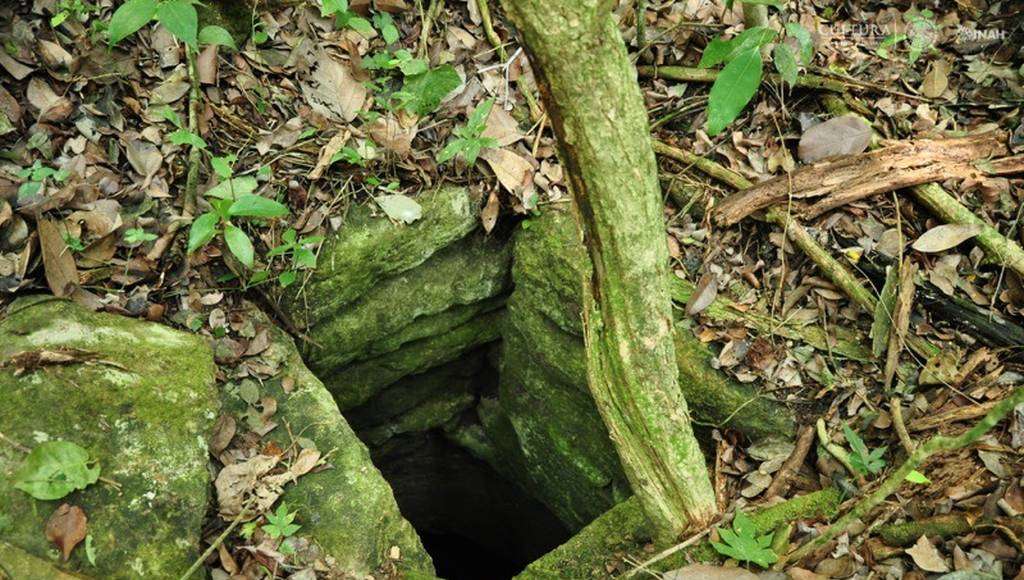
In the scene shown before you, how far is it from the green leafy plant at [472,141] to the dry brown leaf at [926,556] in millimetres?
2242

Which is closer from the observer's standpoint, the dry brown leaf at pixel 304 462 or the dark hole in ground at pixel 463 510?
the dry brown leaf at pixel 304 462

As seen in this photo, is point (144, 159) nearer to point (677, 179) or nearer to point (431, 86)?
point (431, 86)

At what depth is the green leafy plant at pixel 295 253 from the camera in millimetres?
3008

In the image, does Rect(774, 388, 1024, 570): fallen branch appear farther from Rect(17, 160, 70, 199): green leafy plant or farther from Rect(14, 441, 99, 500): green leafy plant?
Rect(17, 160, 70, 199): green leafy plant

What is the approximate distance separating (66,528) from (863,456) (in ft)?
8.63

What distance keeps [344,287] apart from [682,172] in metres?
1.62

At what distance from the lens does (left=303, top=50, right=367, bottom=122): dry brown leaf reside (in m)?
3.27

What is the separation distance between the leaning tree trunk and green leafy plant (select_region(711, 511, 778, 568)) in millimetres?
100

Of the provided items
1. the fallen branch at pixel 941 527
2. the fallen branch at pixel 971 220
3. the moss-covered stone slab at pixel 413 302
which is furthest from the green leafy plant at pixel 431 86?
the fallen branch at pixel 941 527

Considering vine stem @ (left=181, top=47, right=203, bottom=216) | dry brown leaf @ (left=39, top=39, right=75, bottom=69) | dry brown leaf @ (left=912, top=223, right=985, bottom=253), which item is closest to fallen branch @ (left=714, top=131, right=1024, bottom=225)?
dry brown leaf @ (left=912, top=223, right=985, bottom=253)

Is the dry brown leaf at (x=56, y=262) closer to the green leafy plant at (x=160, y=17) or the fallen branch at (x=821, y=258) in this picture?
the green leafy plant at (x=160, y=17)

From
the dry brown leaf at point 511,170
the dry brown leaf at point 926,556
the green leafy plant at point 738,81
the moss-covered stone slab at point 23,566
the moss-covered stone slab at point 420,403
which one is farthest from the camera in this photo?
the moss-covered stone slab at point 420,403

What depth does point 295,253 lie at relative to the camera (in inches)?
119

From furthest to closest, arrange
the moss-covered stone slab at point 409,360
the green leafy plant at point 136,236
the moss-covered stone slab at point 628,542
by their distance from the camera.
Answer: the moss-covered stone slab at point 409,360 < the green leafy plant at point 136,236 < the moss-covered stone slab at point 628,542
